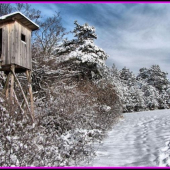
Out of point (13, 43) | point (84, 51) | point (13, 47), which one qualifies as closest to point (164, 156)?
point (13, 47)

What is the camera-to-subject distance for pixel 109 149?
5691mm

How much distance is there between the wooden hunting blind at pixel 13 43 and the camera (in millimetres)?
7660

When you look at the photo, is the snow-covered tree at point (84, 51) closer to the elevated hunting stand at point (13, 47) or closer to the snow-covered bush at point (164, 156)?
the elevated hunting stand at point (13, 47)

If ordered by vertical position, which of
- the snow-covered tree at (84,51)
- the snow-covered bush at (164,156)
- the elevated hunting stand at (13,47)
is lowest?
the snow-covered bush at (164,156)

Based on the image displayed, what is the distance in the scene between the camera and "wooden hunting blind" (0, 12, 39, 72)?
766 centimetres

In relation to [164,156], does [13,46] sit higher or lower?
higher

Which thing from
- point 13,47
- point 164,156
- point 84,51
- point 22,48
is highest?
point 84,51

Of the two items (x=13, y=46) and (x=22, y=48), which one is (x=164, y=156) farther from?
(x=22, y=48)

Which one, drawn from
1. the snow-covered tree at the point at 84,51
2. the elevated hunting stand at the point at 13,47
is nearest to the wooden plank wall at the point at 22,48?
the elevated hunting stand at the point at 13,47

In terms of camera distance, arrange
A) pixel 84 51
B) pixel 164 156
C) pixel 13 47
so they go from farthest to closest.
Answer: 1. pixel 84 51
2. pixel 13 47
3. pixel 164 156

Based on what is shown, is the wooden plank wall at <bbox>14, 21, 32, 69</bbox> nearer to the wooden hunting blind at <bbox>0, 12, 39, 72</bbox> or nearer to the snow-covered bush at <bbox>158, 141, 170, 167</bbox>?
the wooden hunting blind at <bbox>0, 12, 39, 72</bbox>

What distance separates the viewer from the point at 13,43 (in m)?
7.72

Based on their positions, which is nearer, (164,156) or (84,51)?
(164,156)

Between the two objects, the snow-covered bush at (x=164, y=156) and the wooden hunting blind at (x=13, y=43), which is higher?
the wooden hunting blind at (x=13, y=43)
